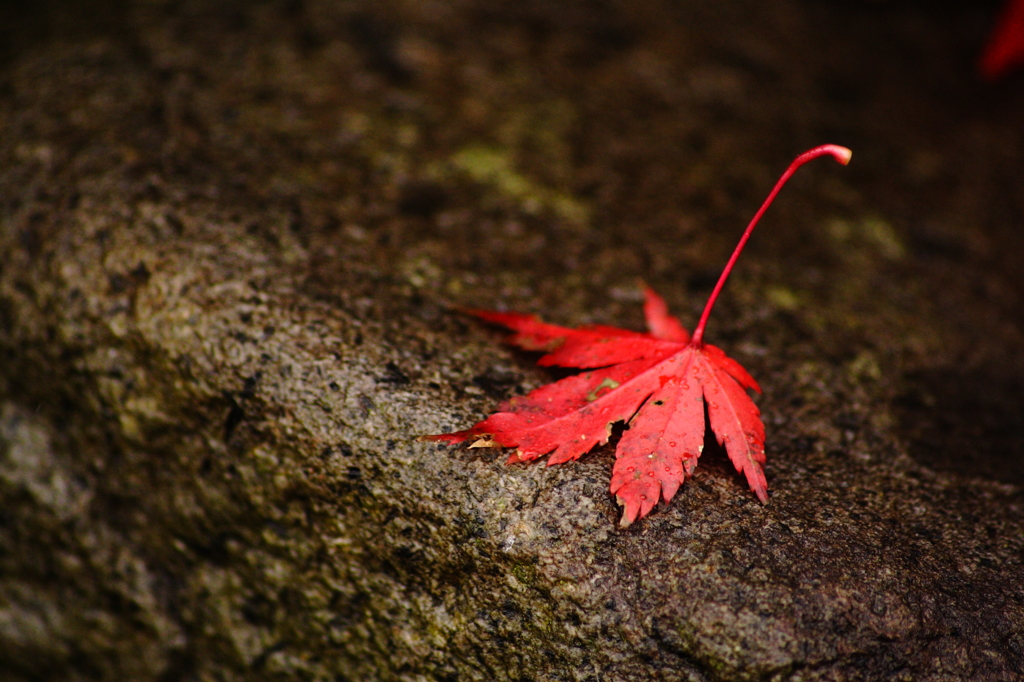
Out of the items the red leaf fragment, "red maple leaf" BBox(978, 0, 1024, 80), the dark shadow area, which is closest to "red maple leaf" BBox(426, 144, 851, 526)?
the red leaf fragment

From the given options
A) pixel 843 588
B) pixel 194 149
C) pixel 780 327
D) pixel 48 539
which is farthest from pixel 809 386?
pixel 48 539

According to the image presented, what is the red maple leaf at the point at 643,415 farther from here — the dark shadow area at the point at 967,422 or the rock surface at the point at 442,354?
the dark shadow area at the point at 967,422

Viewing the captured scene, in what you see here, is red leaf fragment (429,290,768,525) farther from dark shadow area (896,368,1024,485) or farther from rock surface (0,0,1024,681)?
dark shadow area (896,368,1024,485)

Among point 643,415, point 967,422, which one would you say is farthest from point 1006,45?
point 643,415

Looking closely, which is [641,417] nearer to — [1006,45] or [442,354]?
[442,354]

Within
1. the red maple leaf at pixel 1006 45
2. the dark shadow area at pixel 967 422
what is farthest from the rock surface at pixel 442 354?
the red maple leaf at pixel 1006 45

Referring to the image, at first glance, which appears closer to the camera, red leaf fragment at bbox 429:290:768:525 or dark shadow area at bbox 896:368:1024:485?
red leaf fragment at bbox 429:290:768:525
